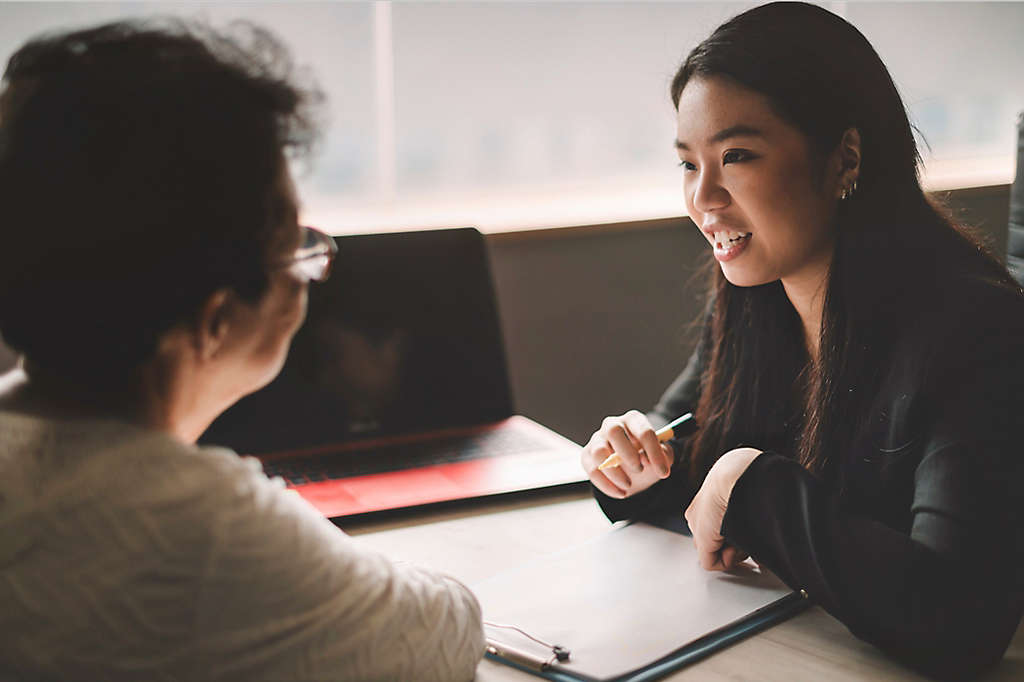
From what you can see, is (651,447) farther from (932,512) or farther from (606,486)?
(932,512)

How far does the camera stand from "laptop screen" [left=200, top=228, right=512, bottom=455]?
162 centimetres

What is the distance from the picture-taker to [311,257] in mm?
783

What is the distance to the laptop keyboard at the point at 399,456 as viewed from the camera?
1467 mm

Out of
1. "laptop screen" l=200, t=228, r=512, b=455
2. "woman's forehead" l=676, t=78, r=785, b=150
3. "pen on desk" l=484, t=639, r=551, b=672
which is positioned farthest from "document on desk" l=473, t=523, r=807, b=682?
"laptop screen" l=200, t=228, r=512, b=455

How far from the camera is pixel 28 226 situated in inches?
25.3

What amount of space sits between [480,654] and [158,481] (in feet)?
1.08

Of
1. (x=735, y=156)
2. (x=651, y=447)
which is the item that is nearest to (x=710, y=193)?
(x=735, y=156)

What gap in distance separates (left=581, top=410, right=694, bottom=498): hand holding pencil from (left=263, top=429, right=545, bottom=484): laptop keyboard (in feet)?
1.00

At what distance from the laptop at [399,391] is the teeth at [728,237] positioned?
0.37 m

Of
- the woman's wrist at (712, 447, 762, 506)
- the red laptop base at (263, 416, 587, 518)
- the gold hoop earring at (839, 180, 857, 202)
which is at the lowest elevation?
the red laptop base at (263, 416, 587, 518)

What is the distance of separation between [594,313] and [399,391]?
32.5 inches

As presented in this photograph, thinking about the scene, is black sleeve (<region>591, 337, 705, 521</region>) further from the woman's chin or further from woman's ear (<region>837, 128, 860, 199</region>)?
woman's ear (<region>837, 128, 860, 199</region>)

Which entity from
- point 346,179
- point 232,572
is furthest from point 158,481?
point 346,179

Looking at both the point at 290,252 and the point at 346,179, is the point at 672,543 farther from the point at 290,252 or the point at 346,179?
the point at 346,179
